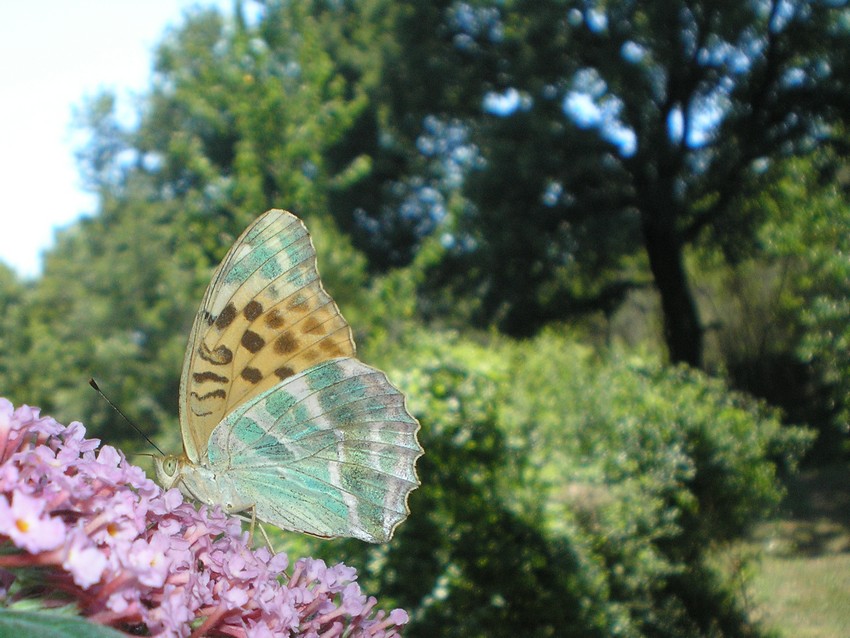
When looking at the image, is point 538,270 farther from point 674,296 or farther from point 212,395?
point 212,395

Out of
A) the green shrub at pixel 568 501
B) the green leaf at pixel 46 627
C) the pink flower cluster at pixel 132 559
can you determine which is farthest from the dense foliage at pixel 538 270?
the green leaf at pixel 46 627

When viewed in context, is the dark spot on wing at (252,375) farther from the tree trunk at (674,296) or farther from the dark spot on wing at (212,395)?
the tree trunk at (674,296)

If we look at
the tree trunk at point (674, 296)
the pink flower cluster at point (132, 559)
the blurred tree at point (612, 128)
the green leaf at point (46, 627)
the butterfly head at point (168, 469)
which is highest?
the blurred tree at point (612, 128)

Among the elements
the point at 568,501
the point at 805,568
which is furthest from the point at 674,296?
the point at 568,501

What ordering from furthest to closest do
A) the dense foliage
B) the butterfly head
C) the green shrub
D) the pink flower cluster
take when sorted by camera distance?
the dense foliage < the green shrub < the butterfly head < the pink flower cluster

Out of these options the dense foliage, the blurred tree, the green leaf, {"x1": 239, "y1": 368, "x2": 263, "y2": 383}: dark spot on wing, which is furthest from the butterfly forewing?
the blurred tree

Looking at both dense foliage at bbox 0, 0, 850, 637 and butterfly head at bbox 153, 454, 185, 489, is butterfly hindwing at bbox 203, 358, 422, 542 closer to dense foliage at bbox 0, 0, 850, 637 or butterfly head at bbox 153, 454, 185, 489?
butterfly head at bbox 153, 454, 185, 489

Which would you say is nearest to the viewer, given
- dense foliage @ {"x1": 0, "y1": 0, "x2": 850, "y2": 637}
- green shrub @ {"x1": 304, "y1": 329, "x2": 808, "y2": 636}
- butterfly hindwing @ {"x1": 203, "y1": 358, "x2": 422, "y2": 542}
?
butterfly hindwing @ {"x1": 203, "y1": 358, "x2": 422, "y2": 542}
